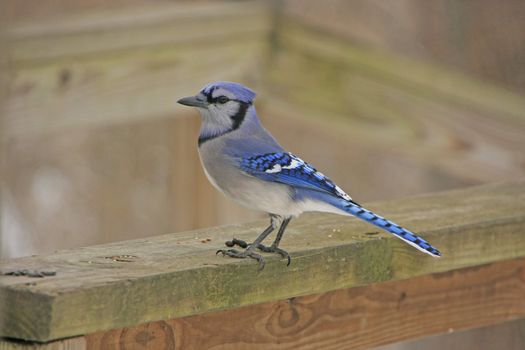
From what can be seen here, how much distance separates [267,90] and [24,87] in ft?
2.87

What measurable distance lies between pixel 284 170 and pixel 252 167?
3.0 inches

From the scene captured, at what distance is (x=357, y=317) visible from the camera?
99.7 inches

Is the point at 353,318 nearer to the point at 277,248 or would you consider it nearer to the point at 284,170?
the point at 277,248

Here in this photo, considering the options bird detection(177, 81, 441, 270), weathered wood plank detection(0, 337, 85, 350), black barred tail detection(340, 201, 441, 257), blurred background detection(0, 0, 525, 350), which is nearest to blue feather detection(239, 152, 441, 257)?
bird detection(177, 81, 441, 270)

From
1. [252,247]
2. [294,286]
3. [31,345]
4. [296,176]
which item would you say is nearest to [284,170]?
[296,176]

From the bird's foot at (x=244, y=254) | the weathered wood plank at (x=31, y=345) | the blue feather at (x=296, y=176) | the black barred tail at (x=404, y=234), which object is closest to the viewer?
the weathered wood plank at (x=31, y=345)

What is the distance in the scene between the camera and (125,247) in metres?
2.38

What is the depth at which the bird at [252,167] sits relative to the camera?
2643 mm

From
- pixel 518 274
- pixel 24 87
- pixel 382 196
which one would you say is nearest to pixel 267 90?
pixel 24 87

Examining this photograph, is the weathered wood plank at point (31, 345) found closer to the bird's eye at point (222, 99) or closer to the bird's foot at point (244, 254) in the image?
the bird's foot at point (244, 254)

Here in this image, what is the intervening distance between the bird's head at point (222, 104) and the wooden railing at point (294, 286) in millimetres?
262

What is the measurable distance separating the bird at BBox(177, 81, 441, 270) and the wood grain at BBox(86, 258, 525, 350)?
0.69 ft

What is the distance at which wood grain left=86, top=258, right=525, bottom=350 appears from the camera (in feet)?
7.14

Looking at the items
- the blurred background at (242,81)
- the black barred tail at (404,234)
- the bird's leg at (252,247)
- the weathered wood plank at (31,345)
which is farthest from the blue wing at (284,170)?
the blurred background at (242,81)
